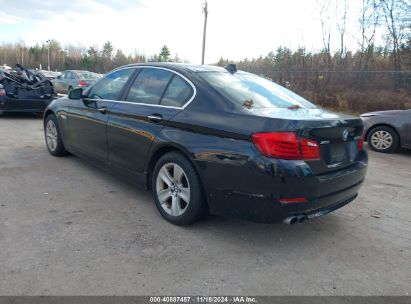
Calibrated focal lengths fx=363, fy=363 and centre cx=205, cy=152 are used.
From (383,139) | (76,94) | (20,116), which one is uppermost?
(76,94)

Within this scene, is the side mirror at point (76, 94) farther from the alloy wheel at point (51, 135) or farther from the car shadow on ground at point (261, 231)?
the car shadow on ground at point (261, 231)

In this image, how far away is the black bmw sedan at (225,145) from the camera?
2.94 m

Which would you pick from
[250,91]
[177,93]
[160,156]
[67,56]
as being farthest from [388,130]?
[67,56]

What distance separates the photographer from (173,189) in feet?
11.9

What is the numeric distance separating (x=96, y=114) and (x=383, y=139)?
6349 mm

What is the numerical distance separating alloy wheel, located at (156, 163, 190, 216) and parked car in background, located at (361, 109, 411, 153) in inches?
244

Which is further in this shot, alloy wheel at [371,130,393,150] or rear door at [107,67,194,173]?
alloy wheel at [371,130,393,150]

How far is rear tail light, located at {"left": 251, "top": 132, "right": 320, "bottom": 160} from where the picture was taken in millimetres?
2898

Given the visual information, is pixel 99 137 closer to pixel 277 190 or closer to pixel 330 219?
pixel 277 190

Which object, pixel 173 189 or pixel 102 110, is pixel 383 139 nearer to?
pixel 173 189

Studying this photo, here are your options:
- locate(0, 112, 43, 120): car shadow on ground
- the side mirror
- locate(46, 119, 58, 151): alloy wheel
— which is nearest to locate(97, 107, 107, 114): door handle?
the side mirror

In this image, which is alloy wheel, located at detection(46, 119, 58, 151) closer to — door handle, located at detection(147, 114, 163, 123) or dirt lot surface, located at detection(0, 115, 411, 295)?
dirt lot surface, located at detection(0, 115, 411, 295)

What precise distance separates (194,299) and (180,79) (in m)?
2.21

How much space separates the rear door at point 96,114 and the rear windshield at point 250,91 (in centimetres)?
126
